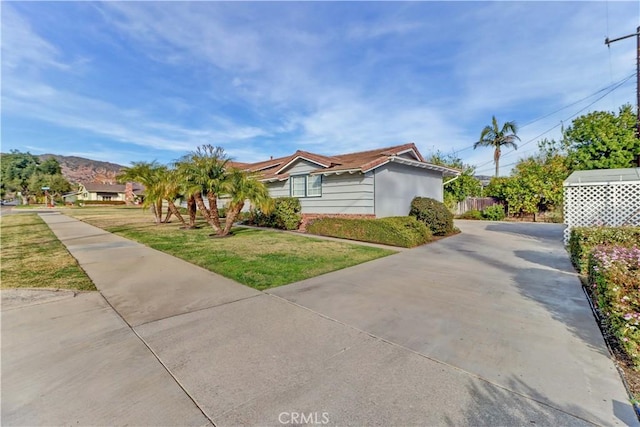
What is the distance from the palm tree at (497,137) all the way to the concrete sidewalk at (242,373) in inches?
1417

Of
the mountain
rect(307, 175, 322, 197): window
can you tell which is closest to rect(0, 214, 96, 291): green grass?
rect(307, 175, 322, 197): window

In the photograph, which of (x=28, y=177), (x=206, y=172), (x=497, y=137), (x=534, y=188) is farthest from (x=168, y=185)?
(x=28, y=177)

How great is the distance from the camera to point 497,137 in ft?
108

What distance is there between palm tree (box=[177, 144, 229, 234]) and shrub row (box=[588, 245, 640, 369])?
11.3 metres

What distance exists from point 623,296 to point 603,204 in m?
9.17

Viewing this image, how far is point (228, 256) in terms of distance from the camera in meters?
7.97

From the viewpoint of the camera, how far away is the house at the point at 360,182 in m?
12.3

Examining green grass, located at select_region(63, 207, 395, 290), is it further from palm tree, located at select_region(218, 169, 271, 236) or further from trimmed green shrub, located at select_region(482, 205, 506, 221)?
trimmed green shrub, located at select_region(482, 205, 506, 221)

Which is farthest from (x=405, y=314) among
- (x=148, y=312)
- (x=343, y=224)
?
(x=343, y=224)

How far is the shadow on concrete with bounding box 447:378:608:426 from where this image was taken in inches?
80.6

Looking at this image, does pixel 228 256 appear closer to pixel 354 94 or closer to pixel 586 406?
pixel 586 406

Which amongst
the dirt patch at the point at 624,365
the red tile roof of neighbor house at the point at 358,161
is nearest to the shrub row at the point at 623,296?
the dirt patch at the point at 624,365

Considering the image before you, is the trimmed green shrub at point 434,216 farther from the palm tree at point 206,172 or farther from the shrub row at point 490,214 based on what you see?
the shrub row at point 490,214

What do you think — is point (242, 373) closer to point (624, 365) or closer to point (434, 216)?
point (624, 365)
